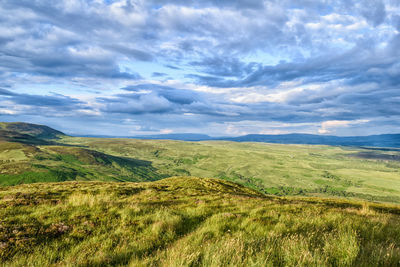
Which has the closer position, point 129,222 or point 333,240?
point 333,240

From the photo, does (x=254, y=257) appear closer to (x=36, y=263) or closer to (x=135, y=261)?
(x=135, y=261)

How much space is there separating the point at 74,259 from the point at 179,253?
2.75 metres

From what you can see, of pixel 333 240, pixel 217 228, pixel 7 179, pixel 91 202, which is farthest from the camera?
pixel 7 179

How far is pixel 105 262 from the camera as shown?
5.20 m

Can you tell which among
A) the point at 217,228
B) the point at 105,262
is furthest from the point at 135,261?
the point at 217,228

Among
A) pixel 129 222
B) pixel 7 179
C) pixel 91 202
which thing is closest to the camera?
pixel 129 222

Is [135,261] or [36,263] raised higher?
[135,261]

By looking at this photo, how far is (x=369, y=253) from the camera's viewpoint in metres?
5.26

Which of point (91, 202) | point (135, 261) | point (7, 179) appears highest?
point (135, 261)

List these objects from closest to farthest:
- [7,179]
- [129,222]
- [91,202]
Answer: [129,222] → [91,202] → [7,179]

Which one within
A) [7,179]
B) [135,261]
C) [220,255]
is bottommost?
[7,179]

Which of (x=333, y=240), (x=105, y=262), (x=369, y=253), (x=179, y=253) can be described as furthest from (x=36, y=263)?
(x=369, y=253)

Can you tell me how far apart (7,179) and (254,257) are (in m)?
211

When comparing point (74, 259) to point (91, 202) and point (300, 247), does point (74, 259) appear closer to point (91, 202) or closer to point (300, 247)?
point (300, 247)
